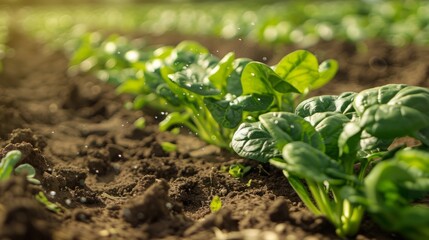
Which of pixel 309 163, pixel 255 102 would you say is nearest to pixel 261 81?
pixel 255 102

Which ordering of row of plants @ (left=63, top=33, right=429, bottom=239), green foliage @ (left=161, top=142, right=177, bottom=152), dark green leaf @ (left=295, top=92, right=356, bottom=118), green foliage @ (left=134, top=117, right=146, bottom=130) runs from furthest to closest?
green foliage @ (left=134, top=117, right=146, bottom=130), green foliage @ (left=161, top=142, right=177, bottom=152), dark green leaf @ (left=295, top=92, right=356, bottom=118), row of plants @ (left=63, top=33, right=429, bottom=239)

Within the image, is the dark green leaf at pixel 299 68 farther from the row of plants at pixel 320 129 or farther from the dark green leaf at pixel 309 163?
the dark green leaf at pixel 309 163

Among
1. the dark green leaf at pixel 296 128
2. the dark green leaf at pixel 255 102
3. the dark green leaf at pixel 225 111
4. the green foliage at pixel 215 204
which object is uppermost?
the dark green leaf at pixel 296 128

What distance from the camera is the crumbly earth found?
82.4 inches

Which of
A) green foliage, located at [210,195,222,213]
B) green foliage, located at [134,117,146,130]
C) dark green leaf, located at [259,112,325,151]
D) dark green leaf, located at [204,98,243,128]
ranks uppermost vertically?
dark green leaf, located at [259,112,325,151]

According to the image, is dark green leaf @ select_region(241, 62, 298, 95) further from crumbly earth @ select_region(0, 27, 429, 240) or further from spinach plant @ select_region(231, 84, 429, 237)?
crumbly earth @ select_region(0, 27, 429, 240)

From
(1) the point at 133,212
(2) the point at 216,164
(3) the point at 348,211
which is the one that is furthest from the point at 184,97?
(3) the point at 348,211

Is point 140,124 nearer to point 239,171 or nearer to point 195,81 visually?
point 195,81

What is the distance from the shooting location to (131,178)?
3.02 meters

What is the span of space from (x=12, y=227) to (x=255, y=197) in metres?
1.19

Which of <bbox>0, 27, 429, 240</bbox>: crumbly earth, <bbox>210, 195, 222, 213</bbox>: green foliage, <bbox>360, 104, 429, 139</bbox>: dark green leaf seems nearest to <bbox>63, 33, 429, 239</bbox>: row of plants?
<bbox>360, 104, 429, 139</bbox>: dark green leaf

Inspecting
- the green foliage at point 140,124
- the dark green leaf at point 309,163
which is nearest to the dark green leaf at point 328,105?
the dark green leaf at point 309,163

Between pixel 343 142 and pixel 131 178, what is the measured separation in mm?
1339

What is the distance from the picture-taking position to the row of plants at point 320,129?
1.86 m
